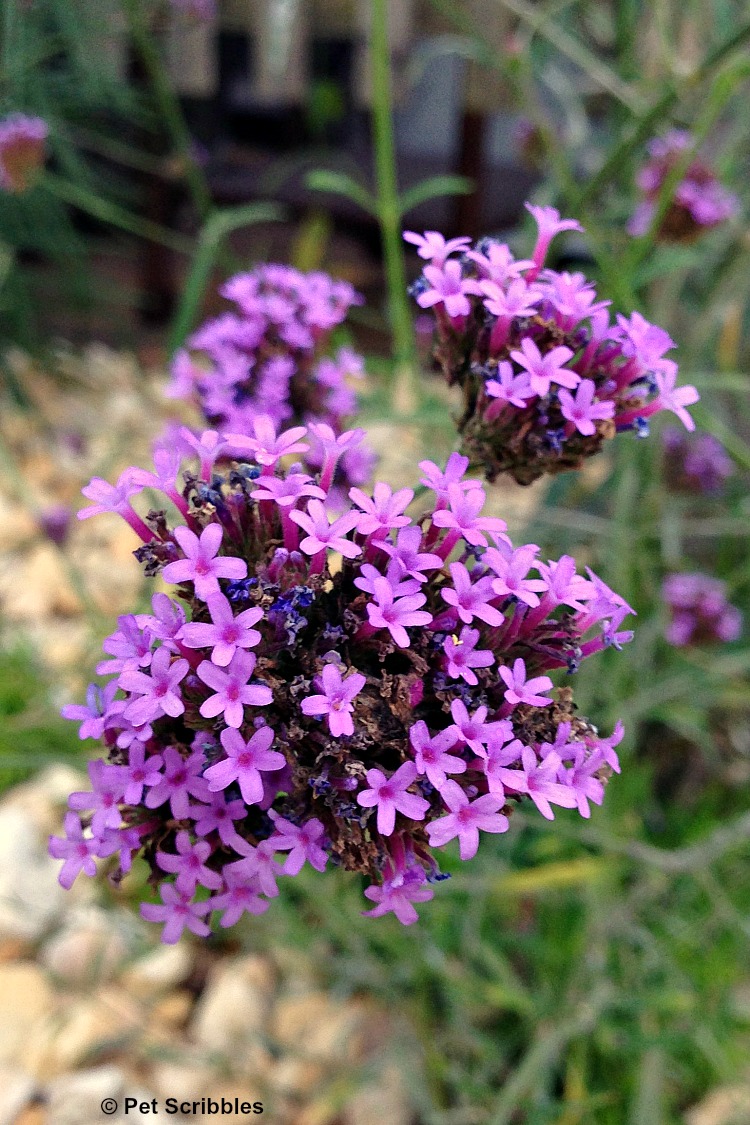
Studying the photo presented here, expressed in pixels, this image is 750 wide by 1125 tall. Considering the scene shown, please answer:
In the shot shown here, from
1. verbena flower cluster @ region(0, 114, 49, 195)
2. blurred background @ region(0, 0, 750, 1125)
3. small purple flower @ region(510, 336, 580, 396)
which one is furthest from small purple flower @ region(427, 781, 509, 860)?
verbena flower cluster @ region(0, 114, 49, 195)

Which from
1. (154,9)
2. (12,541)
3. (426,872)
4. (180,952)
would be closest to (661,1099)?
(180,952)

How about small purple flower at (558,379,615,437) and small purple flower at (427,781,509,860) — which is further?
small purple flower at (558,379,615,437)

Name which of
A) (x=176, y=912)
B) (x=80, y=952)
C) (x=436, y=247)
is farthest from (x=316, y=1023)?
(x=436, y=247)

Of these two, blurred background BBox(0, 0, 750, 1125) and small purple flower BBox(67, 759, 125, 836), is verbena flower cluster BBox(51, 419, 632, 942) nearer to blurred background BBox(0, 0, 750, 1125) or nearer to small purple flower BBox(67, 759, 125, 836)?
small purple flower BBox(67, 759, 125, 836)

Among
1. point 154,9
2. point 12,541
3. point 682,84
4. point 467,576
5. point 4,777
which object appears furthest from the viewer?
point 12,541

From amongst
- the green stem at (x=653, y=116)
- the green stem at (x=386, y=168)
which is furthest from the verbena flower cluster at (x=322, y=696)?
the green stem at (x=386, y=168)

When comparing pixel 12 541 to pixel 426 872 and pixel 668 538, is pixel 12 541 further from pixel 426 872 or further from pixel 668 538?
pixel 426 872

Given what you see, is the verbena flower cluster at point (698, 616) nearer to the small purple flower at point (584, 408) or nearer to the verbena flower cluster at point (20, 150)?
the small purple flower at point (584, 408)
